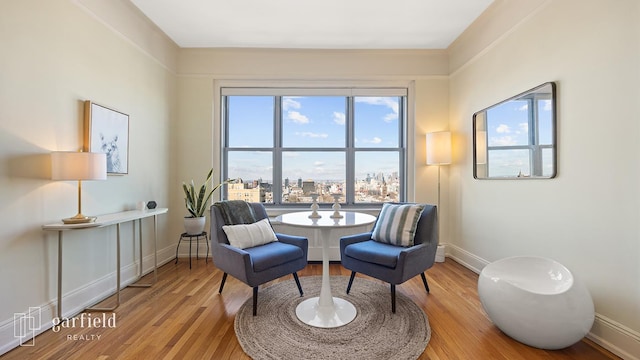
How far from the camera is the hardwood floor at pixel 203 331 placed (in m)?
1.72

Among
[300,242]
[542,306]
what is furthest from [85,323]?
[542,306]

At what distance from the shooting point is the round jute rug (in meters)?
1.74

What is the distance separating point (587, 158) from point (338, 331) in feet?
6.87

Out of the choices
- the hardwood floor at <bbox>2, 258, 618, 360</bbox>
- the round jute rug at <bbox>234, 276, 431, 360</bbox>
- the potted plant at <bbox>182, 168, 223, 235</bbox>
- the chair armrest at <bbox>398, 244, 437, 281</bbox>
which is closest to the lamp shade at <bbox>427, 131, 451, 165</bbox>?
the chair armrest at <bbox>398, 244, 437, 281</bbox>

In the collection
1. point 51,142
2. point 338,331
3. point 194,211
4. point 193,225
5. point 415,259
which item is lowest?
point 338,331

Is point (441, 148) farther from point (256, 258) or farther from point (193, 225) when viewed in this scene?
point (193, 225)

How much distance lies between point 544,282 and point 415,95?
103 inches

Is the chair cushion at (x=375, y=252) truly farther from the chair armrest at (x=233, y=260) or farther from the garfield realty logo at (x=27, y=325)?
the garfield realty logo at (x=27, y=325)

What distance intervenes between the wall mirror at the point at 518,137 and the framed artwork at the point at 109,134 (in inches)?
146

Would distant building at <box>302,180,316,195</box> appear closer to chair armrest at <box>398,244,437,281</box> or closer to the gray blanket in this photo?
the gray blanket

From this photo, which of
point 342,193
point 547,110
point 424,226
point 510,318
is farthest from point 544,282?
point 342,193

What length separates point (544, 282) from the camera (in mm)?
1940

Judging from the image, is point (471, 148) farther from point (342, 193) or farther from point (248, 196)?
point (248, 196)

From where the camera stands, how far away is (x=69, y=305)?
2168mm
